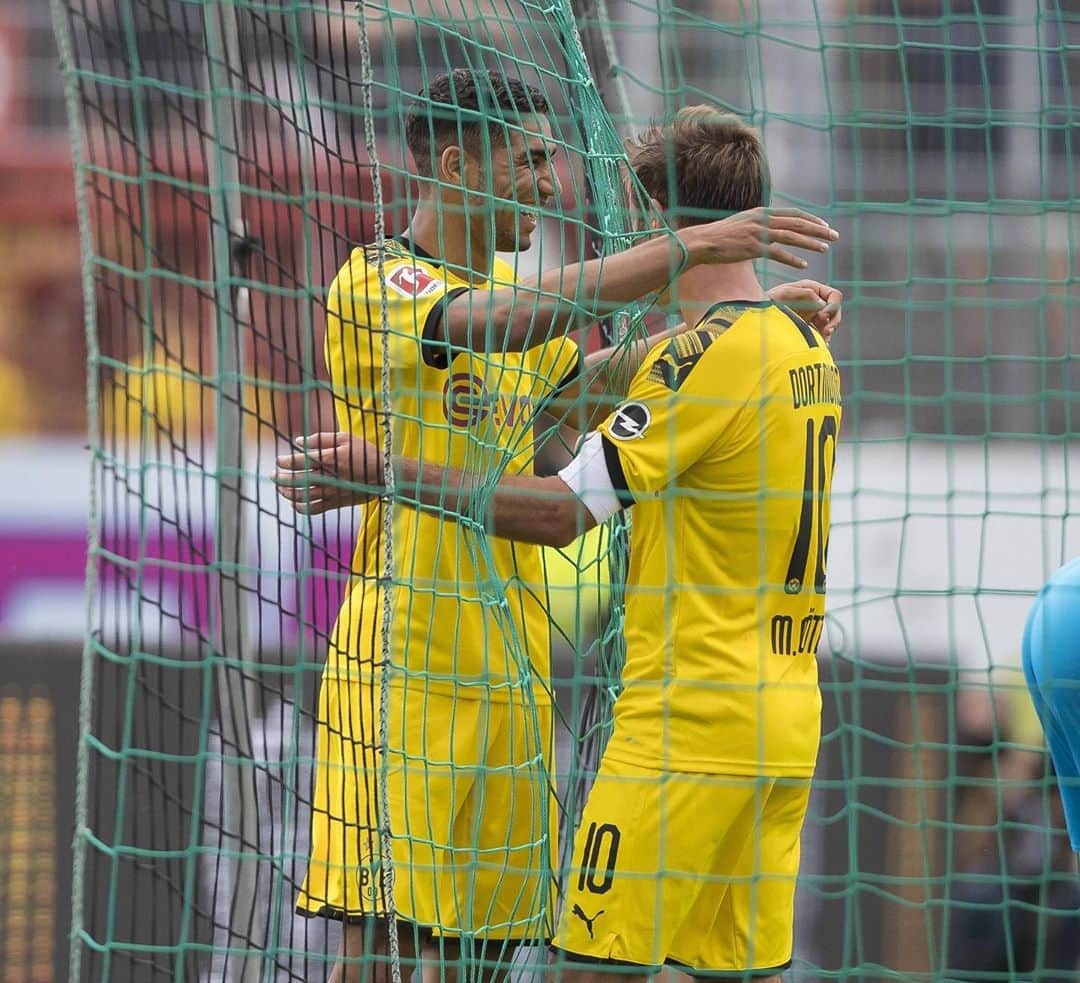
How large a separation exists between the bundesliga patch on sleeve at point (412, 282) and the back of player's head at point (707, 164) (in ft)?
1.48

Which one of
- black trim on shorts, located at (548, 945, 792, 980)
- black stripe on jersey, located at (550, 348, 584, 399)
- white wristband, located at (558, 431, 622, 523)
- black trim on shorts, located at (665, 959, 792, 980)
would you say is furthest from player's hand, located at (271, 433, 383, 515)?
black trim on shorts, located at (665, 959, 792, 980)

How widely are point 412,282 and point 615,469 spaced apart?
23.5 inches

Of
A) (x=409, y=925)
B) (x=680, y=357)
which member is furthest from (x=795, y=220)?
(x=409, y=925)

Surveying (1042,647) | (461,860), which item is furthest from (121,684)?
(1042,647)

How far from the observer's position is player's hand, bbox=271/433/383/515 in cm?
282

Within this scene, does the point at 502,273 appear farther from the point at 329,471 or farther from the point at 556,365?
the point at 329,471

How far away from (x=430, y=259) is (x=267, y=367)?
13.7ft

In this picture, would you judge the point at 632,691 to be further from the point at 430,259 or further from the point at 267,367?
the point at 267,367

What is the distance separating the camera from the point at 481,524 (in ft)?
9.54

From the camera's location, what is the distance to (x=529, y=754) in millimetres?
3174

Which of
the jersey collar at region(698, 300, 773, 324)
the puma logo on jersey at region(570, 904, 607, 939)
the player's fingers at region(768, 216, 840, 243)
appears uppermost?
the player's fingers at region(768, 216, 840, 243)

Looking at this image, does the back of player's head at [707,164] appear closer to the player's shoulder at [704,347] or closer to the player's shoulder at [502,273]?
the player's shoulder at [704,347]

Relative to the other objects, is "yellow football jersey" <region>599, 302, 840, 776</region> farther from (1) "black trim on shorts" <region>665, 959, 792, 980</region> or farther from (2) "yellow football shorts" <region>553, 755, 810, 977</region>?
(1) "black trim on shorts" <region>665, 959, 792, 980</region>

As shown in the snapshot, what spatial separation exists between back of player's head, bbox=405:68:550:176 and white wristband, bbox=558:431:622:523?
699mm
